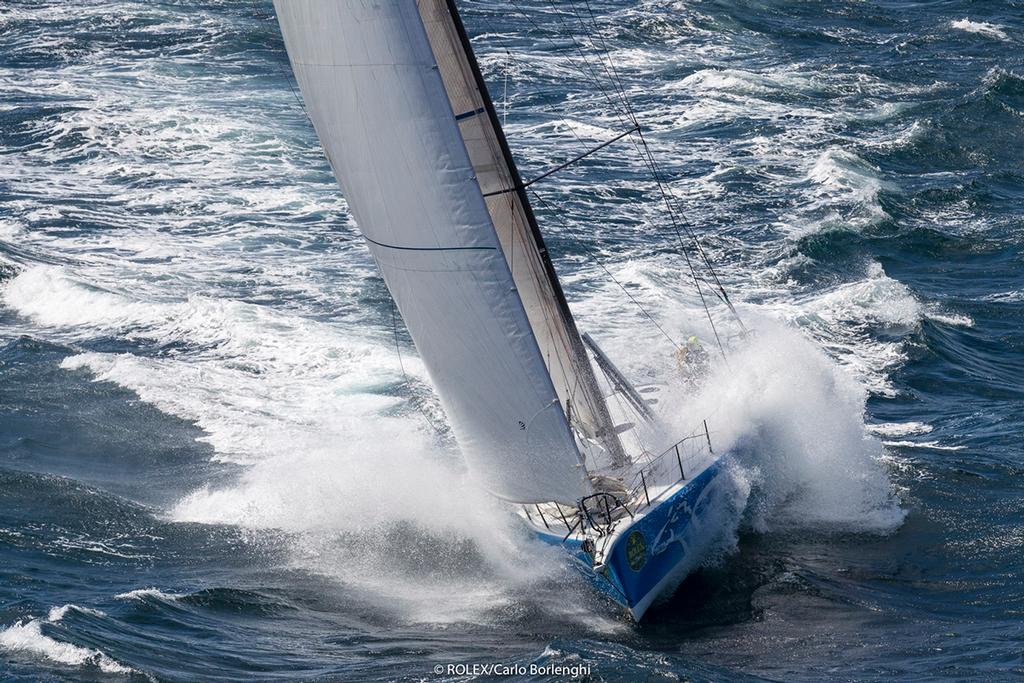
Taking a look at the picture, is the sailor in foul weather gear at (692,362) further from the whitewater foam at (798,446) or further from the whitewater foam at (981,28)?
the whitewater foam at (981,28)

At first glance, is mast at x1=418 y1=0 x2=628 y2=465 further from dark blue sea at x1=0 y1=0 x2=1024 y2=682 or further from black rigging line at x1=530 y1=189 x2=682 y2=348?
black rigging line at x1=530 y1=189 x2=682 y2=348

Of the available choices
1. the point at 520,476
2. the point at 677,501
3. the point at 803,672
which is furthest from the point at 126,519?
the point at 803,672

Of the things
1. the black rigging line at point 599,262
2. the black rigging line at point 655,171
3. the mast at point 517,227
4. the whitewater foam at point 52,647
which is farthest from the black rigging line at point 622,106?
the whitewater foam at point 52,647

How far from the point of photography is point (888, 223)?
103 feet

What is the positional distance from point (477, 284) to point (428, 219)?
3.04ft

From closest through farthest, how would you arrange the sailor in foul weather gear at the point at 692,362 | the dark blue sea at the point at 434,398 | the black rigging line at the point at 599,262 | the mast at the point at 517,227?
the dark blue sea at the point at 434,398 < the mast at the point at 517,227 < the sailor in foul weather gear at the point at 692,362 < the black rigging line at the point at 599,262

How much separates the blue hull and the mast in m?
1.26

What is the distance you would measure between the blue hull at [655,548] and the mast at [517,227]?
4.14 feet

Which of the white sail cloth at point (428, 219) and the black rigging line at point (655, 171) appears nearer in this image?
the white sail cloth at point (428, 219)

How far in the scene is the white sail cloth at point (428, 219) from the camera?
15500 millimetres

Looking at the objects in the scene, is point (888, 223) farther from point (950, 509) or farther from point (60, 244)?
point (60, 244)

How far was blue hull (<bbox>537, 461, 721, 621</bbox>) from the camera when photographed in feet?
53.8

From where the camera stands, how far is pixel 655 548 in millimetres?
16875

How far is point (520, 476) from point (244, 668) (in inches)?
155
